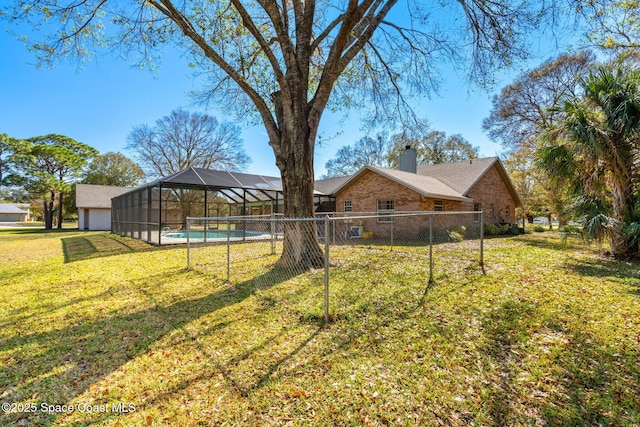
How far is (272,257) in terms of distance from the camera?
29.0ft

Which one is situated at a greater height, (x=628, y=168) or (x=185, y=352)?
(x=628, y=168)

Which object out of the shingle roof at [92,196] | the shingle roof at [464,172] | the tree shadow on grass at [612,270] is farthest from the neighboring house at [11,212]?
the tree shadow on grass at [612,270]

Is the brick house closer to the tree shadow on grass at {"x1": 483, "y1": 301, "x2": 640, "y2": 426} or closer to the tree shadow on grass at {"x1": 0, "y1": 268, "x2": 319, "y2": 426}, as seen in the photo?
the tree shadow on grass at {"x1": 483, "y1": 301, "x2": 640, "y2": 426}

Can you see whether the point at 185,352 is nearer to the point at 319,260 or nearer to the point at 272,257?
the point at 319,260

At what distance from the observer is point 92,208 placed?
27562 mm

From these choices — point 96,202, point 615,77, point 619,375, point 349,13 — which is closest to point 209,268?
point 349,13

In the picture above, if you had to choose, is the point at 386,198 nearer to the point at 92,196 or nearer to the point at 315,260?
the point at 315,260

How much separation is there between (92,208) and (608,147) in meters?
35.9

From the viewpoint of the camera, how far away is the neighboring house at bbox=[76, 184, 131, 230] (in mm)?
27152

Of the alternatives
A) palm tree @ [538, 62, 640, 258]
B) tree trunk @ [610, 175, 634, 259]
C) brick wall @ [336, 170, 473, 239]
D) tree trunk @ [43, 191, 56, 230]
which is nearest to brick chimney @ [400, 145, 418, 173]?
brick wall @ [336, 170, 473, 239]

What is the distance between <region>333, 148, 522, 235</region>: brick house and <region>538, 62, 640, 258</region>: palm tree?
5.80 metres

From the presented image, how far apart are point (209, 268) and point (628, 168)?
37.8ft

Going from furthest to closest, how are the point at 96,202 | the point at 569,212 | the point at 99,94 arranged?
the point at 96,202, the point at 99,94, the point at 569,212

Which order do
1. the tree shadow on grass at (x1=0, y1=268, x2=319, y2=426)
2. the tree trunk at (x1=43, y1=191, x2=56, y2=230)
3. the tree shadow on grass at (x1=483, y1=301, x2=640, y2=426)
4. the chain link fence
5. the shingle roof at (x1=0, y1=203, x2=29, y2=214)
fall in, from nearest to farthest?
the tree shadow on grass at (x1=483, y1=301, x2=640, y2=426) < the tree shadow on grass at (x1=0, y1=268, x2=319, y2=426) < the chain link fence < the tree trunk at (x1=43, y1=191, x2=56, y2=230) < the shingle roof at (x1=0, y1=203, x2=29, y2=214)
